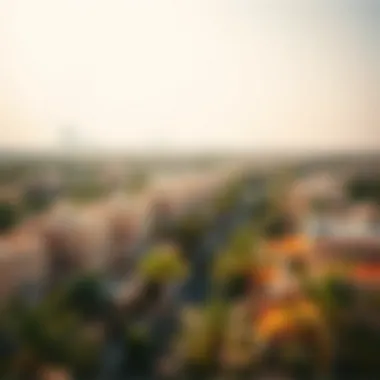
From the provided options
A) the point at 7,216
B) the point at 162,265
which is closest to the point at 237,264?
the point at 162,265

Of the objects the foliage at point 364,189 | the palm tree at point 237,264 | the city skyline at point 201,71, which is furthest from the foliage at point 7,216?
the foliage at point 364,189

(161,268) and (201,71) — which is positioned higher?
(201,71)

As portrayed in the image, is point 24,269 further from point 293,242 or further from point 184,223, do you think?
point 293,242

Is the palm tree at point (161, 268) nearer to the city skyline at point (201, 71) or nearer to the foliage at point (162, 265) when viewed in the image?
the foliage at point (162, 265)

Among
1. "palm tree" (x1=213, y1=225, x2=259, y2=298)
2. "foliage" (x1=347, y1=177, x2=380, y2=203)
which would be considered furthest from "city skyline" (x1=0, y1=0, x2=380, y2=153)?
"palm tree" (x1=213, y1=225, x2=259, y2=298)

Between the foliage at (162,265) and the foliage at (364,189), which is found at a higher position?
the foliage at (364,189)

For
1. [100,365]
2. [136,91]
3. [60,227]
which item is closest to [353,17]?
[136,91]

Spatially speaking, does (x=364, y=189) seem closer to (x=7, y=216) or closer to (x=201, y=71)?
(x=201, y=71)

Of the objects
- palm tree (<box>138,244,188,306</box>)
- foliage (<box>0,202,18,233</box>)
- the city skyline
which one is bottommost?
palm tree (<box>138,244,188,306</box>)

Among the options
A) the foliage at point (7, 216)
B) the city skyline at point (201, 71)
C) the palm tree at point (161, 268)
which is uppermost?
the city skyline at point (201, 71)

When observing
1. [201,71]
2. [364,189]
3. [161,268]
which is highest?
[201,71]

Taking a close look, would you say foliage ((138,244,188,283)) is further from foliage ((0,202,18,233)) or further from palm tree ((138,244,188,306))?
foliage ((0,202,18,233))
